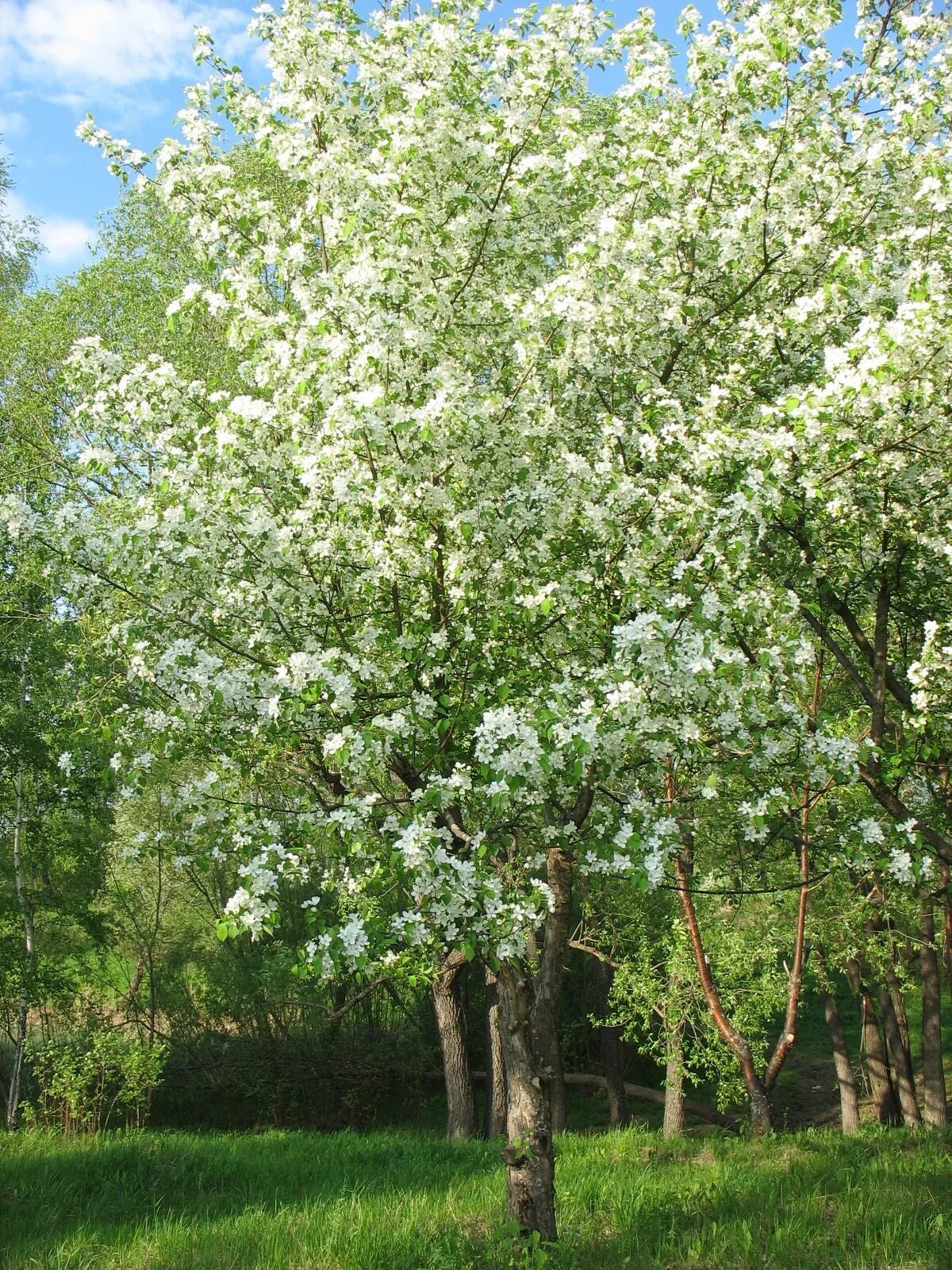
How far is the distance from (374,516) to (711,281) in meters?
3.87

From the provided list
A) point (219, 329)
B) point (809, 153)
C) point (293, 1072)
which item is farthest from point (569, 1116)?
point (809, 153)

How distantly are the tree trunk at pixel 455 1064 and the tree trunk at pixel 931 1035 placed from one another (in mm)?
8704

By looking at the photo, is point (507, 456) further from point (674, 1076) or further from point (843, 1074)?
point (843, 1074)

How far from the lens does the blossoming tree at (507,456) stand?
6.45 metres

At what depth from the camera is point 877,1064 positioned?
901 inches

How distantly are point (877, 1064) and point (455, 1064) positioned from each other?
10.1 m

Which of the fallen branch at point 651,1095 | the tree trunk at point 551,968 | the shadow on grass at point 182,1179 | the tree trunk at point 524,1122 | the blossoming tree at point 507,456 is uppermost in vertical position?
the blossoming tree at point 507,456

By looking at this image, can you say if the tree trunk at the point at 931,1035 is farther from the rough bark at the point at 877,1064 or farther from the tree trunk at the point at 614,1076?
the tree trunk at the point at 614,1076

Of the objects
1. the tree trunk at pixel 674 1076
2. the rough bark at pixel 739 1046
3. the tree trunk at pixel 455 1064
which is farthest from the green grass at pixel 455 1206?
the tree trunk at pixel 455 1064

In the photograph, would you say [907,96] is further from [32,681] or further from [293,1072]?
[293,1072]

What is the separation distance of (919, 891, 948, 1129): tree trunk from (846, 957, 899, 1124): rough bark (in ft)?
4.42

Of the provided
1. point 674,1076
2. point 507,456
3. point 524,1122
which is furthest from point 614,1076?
point 507,456

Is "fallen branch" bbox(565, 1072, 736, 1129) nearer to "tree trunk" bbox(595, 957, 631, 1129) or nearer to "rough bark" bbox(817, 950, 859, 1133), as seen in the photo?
"tree trunk" bbox(595, 957, 631, 1129)

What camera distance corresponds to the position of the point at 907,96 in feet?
31.1
